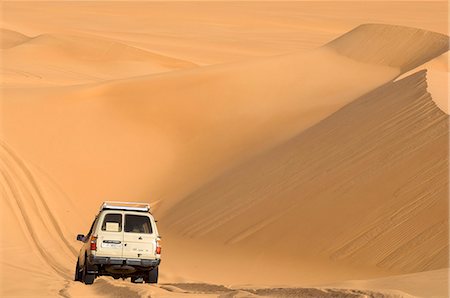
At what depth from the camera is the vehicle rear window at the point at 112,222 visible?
18062 mm

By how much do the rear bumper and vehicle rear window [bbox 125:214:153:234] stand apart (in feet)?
1.84

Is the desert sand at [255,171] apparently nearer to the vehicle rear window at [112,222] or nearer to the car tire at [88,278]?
the car tire at [88,278]

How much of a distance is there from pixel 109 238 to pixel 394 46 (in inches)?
1052

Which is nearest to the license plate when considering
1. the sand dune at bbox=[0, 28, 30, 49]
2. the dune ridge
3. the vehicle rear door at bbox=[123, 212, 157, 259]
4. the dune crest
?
the vehicle rear door at bbox=[123, 212, 157, 259]

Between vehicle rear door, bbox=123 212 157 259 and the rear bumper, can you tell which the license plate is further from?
the rear bumper

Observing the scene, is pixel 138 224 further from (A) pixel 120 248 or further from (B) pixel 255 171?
(B) pixel 255 171

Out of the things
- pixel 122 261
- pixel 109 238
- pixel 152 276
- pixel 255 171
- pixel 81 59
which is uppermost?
pixel 81 59

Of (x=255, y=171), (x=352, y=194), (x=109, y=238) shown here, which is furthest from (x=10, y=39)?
(x=109, y=238)

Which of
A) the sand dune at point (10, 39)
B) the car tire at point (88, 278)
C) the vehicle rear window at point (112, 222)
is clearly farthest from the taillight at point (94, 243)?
the sand dune at point (10, 39)

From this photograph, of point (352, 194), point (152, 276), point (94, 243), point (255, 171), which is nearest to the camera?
point (94, 243)

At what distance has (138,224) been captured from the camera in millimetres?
18328

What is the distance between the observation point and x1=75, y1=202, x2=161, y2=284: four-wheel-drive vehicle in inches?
701

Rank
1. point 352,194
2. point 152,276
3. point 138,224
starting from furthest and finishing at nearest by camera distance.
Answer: point 352,194
point 138,224
point 152,276

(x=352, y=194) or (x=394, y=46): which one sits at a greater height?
(x=394, y=46)
